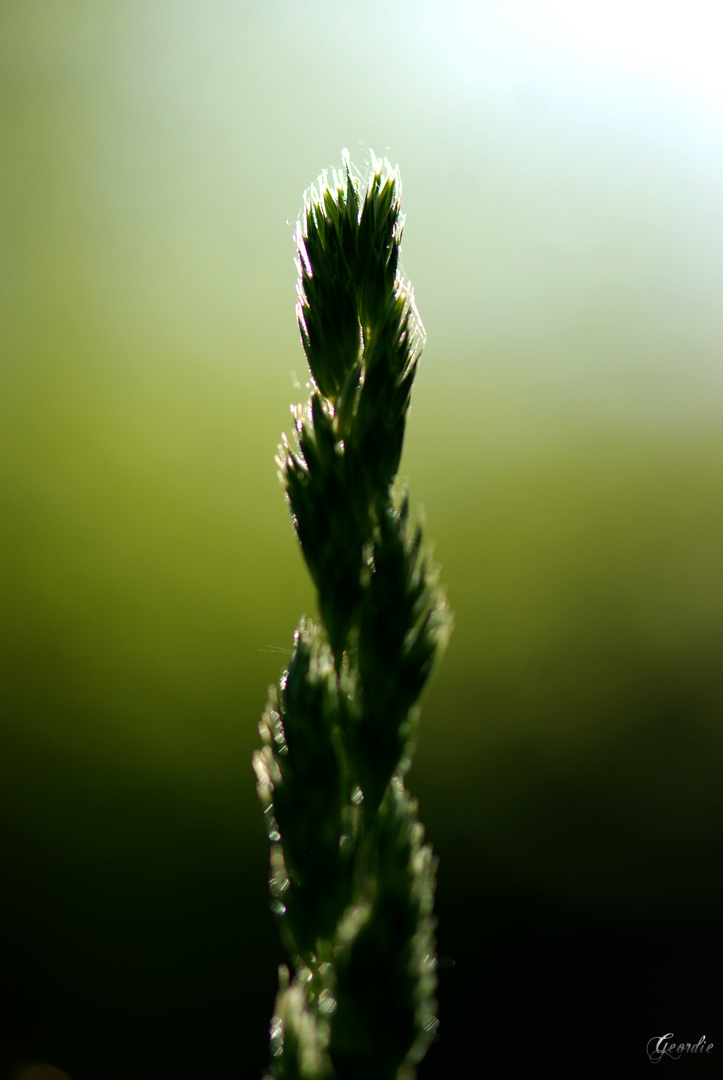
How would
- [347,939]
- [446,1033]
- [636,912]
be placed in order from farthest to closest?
[636,912], [446,1033], [347,939]

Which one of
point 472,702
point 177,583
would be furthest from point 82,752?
point 472,702

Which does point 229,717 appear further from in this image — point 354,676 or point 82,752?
point 354,676

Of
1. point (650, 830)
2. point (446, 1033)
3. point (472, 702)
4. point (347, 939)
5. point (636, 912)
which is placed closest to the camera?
point (347, 939)

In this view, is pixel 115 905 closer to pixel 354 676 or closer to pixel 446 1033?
pixel 446 1033

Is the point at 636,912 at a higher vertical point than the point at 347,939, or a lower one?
lower

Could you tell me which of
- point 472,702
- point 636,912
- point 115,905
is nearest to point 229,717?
point 115,905

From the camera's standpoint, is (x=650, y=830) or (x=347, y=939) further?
(x=650, y=830)

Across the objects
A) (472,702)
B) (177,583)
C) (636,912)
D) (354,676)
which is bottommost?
(636,912)
